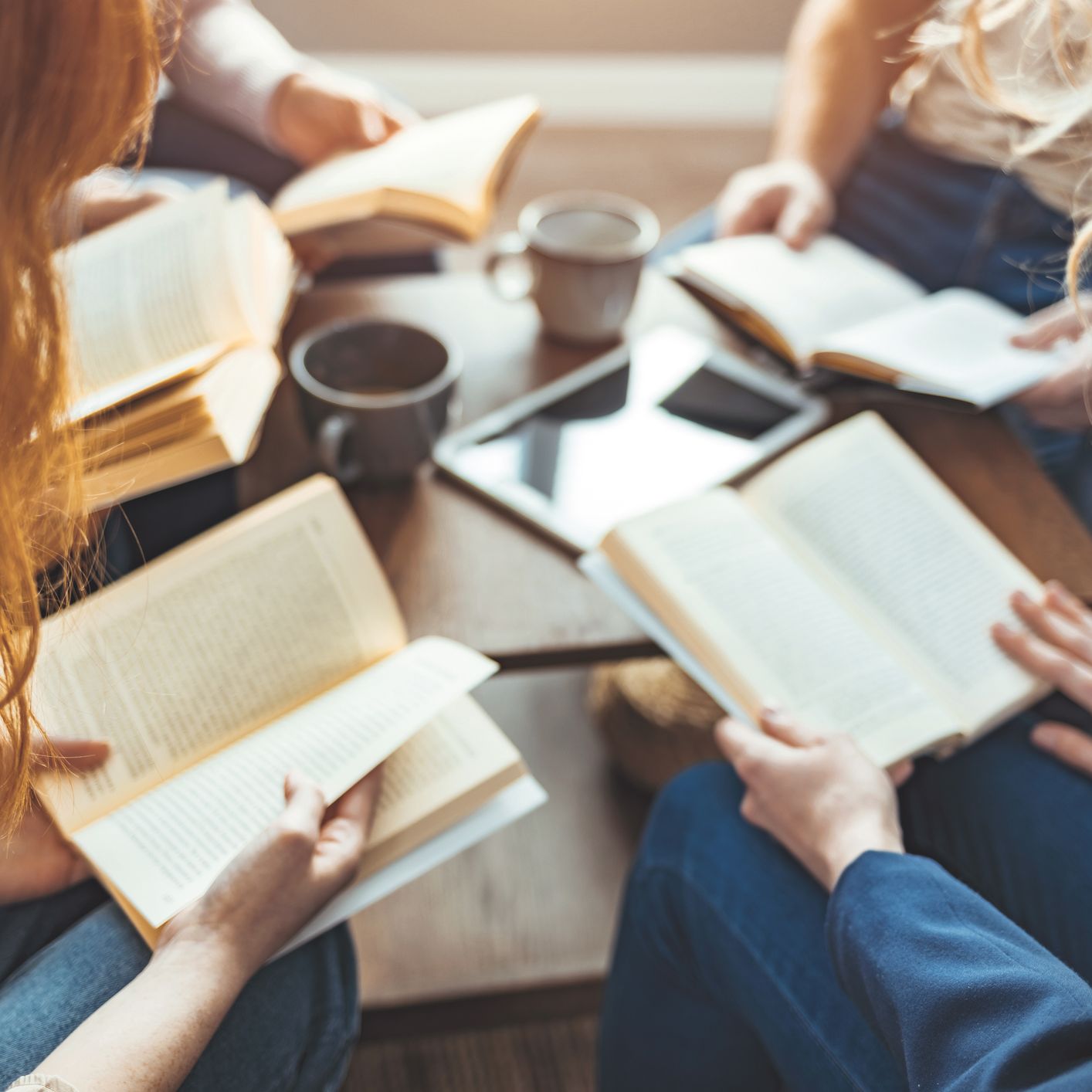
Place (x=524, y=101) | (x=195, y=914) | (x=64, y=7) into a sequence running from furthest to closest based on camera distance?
(x=524, y=101) < (x=195, y=914) < (x=64, y=7)

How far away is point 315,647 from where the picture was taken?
65 centimetres

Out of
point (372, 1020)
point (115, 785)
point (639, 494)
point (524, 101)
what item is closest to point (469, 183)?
point (524, 101)

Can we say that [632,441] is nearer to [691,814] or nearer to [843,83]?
[691,814]

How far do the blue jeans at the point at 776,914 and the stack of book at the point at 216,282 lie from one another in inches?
16.4

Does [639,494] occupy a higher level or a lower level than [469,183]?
lower

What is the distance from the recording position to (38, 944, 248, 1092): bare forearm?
0.49 m

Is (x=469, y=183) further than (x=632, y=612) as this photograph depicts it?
Yes

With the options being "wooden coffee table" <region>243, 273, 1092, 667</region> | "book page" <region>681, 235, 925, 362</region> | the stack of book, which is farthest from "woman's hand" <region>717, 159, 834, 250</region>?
the stack of book

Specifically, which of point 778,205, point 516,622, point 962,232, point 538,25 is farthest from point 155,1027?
point 538,25

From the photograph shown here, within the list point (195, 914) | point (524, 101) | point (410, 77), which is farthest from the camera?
point (410, 77)

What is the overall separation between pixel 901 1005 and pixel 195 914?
375mm

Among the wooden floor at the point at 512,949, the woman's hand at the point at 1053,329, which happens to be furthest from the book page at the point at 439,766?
the woman's hand at the point at 1053,329

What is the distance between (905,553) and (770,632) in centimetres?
14

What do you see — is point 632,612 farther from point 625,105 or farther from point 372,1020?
point 625,105
